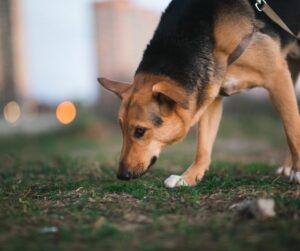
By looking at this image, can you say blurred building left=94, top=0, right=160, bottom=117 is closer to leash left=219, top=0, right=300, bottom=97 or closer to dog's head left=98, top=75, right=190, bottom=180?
leash left=219, top=0, right=300, bottom=97

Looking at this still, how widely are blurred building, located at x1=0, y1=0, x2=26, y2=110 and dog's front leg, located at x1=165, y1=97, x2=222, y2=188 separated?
557 inches

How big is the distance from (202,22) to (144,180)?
1.65 metres

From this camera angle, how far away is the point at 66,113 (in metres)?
17.5

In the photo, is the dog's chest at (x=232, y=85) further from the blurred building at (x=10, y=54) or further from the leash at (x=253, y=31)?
the blurred building at (x=10, y=54)

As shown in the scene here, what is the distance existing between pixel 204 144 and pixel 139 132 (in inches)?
44.5

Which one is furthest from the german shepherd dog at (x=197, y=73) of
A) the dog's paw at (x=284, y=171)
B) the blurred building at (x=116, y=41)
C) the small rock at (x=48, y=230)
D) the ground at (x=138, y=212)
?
the blurred building at (x=116, y=41)

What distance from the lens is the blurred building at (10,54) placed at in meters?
18.7

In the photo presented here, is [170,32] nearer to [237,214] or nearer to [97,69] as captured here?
[237,214]

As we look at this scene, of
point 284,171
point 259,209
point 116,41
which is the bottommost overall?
point 284,171

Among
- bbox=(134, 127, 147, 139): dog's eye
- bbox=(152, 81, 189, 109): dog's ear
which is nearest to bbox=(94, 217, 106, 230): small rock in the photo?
bbox=(134, 127, 147, 139): dog's eye

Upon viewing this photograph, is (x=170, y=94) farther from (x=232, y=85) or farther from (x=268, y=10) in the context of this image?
(x=268, y=10)

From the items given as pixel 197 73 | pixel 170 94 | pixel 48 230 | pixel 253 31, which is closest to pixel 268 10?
pixel 253 31

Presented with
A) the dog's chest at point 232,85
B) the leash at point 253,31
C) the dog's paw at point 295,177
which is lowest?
the dog's paw at point 295,177

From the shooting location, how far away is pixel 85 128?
17.7 metres
